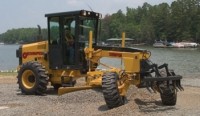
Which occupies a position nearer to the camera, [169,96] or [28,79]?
[169,96]

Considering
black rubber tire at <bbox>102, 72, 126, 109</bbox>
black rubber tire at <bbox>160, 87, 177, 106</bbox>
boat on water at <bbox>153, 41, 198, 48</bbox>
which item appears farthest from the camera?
boat on water at <bbox>153, 41, 198, 48</bbox>

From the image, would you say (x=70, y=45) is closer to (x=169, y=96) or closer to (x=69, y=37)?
(x=69, y=37)

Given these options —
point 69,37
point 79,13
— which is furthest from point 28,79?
point 79,13

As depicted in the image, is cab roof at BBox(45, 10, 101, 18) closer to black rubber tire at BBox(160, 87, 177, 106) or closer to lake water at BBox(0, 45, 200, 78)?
lake water at BBox(0, 45, 200, 78)

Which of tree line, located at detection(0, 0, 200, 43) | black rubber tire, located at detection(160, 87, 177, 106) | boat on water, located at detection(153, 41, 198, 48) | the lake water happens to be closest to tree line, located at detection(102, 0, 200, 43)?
tree line, located at detection(0, 0, 200, 43)

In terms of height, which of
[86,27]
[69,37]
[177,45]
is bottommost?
[177,45]

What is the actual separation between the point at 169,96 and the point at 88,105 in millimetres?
2455

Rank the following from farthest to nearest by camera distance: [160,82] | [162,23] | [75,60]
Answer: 1. [162,23]
2. [75,60]
3. [160,82]

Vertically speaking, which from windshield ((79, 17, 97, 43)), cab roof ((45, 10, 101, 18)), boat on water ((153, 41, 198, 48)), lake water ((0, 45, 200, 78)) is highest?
cab roof ((45, 10, 101, 18))

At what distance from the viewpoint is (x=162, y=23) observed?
146 meters

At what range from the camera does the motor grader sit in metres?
13.5

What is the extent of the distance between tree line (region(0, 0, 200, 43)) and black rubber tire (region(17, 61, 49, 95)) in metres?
101

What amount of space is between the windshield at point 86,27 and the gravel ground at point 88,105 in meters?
2.35

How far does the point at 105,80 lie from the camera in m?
12.8
